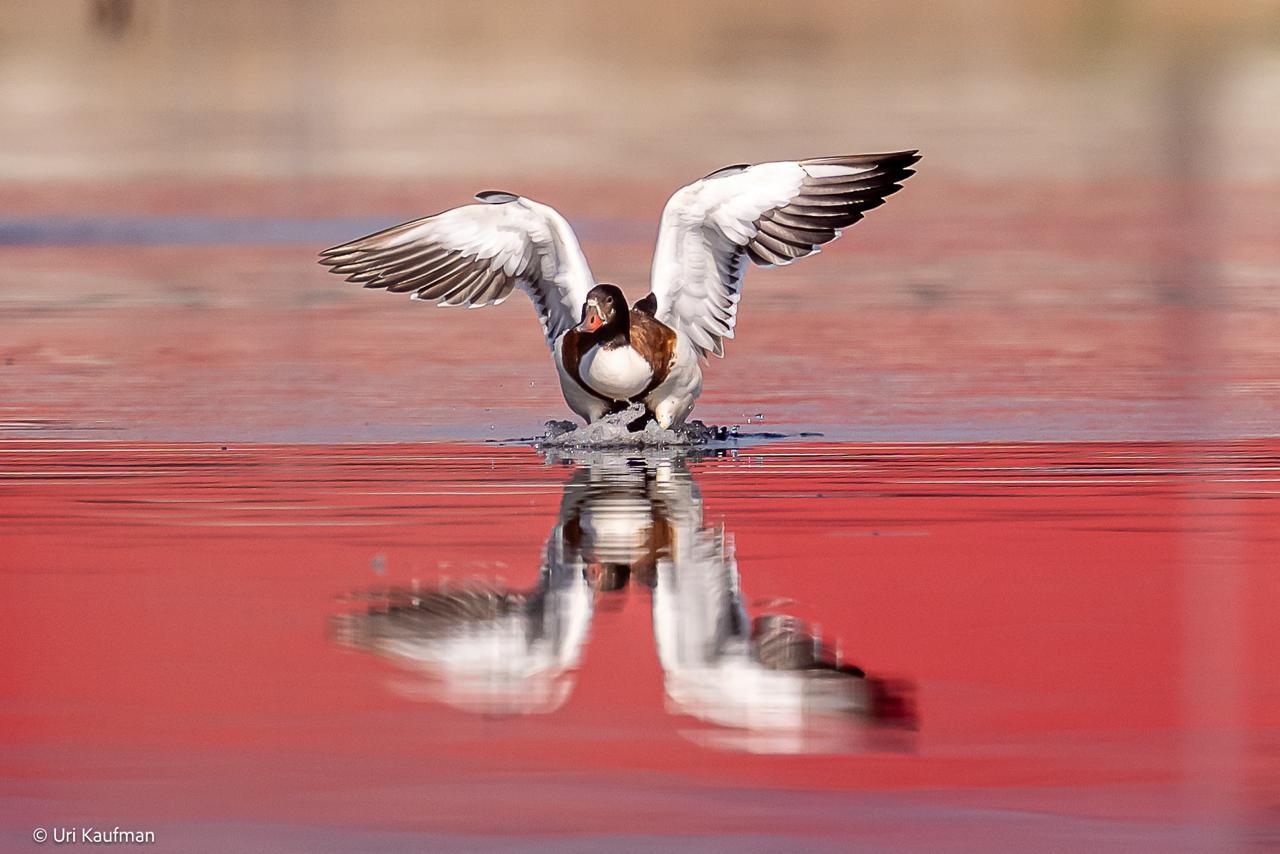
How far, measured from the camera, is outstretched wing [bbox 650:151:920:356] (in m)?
12.9

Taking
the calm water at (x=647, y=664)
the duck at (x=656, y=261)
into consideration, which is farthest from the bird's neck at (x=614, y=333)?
the calm water at (x=647, y=664)

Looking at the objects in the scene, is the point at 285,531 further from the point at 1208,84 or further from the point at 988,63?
the point at 988,63

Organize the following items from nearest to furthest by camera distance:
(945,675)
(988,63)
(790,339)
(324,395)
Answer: (945,675) < (324,395) < (790,339) < (988,63)

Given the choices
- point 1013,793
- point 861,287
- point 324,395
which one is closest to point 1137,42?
point 861,287

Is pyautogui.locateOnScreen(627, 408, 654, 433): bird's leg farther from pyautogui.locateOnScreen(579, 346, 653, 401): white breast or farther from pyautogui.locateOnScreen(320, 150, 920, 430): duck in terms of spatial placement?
pyautogui.locateOnScreen(579, 346, 653, 401): white breast

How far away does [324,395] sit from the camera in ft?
44.5

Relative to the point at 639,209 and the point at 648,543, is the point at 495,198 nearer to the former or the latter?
the point at 648,543

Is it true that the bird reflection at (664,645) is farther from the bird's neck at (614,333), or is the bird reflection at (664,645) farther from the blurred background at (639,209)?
the blurred background at (639,209)

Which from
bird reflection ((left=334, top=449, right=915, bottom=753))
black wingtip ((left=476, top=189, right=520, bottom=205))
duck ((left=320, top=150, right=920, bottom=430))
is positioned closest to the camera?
bird reflection ((left=334, top=449, right=915, bottom=753))

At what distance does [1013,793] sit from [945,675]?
1040mm

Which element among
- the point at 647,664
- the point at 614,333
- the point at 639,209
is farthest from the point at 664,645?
the point at 639,209

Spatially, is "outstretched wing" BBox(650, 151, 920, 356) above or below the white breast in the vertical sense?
above

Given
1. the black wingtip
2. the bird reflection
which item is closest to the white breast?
the black wingtip

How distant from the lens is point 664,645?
258 inches
